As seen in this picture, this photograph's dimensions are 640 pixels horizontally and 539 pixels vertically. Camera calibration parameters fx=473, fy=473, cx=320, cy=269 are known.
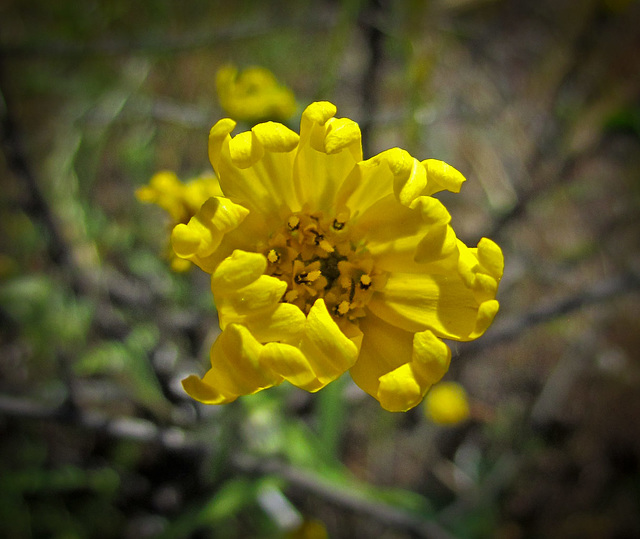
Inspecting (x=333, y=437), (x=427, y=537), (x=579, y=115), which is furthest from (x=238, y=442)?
(x=579, y=115)

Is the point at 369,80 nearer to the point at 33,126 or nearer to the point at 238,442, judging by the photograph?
the point at 238,442

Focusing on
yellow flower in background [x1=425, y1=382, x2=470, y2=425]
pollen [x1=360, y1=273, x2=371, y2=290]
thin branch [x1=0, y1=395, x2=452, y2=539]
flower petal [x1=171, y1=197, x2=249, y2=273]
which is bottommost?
yellow flower in background [x1=425, y1=382, x2=470, y2=425]

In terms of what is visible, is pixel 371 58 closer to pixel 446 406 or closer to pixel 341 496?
pixel 446 406

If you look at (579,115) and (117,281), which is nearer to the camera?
(117,281)

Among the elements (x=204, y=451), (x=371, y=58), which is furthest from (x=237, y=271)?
(x=371, y=58)

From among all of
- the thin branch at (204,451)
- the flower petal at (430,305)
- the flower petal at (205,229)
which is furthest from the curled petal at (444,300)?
the thin branch at (204,451)

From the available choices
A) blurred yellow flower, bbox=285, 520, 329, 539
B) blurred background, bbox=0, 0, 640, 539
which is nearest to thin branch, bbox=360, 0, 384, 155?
blurred background, bbox=0, 0, 640, 539

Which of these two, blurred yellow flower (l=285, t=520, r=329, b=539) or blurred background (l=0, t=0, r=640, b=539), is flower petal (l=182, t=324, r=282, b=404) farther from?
blurred yellow flower (l=285, t=520, r=329, b=539)

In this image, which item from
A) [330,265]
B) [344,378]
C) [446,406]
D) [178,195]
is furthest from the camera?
[446,406]
